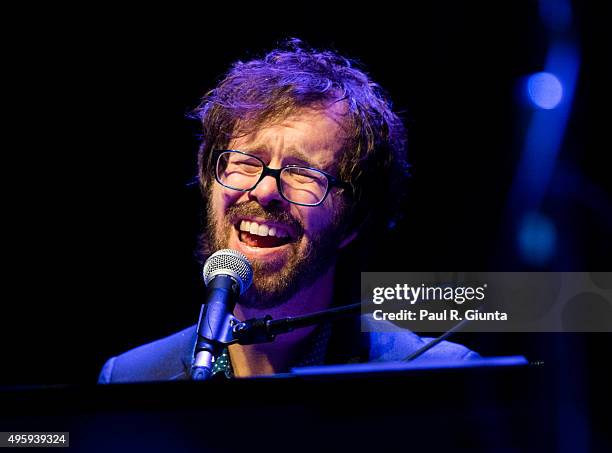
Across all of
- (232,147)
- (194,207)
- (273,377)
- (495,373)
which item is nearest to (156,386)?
(273,377)

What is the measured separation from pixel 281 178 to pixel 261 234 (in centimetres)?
23

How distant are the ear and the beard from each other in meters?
0.14

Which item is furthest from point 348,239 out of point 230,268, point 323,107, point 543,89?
point 230,268

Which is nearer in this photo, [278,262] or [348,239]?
[278,262]

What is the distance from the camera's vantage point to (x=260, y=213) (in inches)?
87.0

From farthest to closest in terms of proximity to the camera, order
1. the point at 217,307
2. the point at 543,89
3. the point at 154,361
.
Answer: the point at 543,89, the point at 154,361, the point at 217,307

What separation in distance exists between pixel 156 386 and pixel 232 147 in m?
1.78

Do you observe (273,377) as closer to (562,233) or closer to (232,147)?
(232,147)

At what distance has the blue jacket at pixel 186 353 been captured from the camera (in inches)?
92.0

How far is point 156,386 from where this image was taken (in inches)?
34.0

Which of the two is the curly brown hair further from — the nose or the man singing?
the nose

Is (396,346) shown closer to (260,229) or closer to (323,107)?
(260,229)

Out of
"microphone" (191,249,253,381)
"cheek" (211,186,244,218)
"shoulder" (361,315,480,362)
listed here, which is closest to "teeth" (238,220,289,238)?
"cheek" (211,186,244,218)

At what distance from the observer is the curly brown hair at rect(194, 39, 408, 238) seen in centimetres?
255
